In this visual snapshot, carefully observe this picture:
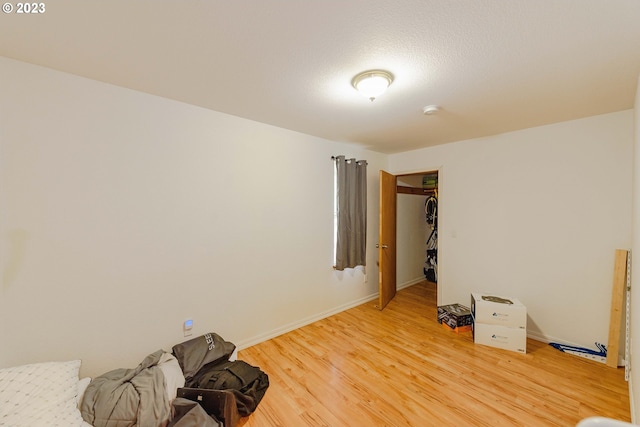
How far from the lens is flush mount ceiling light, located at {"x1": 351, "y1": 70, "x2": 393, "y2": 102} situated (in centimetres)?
168

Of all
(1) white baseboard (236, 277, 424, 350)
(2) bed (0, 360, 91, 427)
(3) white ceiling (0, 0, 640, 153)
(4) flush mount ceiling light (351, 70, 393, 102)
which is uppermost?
(3) white ceiling (0, 0, 640, 153)

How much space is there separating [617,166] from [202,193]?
3.98 meters

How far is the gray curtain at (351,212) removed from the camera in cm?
343

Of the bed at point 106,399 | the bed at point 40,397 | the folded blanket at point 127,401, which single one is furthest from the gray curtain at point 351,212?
the bed at point 40,397

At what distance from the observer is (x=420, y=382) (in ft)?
6.69

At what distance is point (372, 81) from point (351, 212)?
206 cm

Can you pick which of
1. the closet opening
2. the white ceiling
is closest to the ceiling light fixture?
the white ceiling

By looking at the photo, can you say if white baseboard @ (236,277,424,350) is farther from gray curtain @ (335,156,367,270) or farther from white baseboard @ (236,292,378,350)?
gray curtain @ (335,156,367,270)

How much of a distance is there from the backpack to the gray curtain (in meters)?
1.73

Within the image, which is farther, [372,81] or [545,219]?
[545,219]

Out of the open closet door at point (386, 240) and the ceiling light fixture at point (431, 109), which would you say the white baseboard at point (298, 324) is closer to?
the open closet door at point (386, 240)

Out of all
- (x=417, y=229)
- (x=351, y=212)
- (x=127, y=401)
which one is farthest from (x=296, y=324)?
(x=417, y=229)

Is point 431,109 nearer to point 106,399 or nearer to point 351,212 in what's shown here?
point 351,212

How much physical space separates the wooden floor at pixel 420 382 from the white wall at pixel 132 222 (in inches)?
26.1
